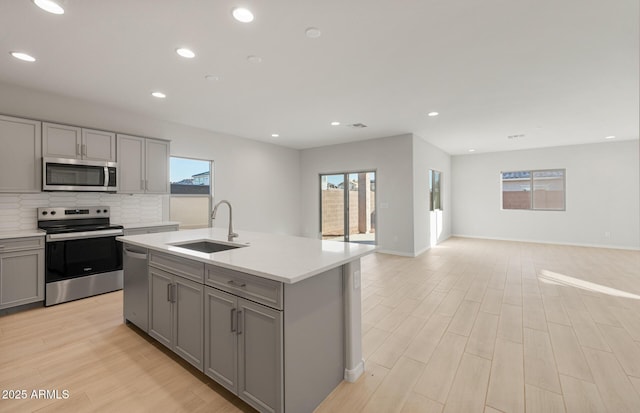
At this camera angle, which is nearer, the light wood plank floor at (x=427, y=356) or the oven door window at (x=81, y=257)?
the light wood plank floor at (x=427, y=356)

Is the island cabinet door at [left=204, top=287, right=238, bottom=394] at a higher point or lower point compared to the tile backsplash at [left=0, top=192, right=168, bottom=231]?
lower

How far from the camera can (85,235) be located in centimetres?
353

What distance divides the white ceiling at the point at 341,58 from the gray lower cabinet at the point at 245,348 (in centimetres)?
207

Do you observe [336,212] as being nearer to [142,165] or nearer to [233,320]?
[142,165]

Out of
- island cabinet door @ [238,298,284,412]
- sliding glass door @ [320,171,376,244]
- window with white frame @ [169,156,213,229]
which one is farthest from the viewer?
sliding glass door @ [320,171,376,244]

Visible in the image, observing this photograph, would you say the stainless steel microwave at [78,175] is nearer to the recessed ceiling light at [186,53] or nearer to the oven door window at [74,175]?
the oven door window at [74,175]

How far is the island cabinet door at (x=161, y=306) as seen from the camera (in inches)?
87.7

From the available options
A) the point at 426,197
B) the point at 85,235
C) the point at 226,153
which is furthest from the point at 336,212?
the point at 85,235

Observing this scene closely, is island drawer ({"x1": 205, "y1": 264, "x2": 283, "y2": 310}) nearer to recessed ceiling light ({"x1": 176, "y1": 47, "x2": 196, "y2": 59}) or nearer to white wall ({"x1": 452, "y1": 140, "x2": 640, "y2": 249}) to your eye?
recessed ceiling light ({"x1": 176, "y1": 47, "x2": 196, "y2": 59})

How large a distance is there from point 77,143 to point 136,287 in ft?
7.80

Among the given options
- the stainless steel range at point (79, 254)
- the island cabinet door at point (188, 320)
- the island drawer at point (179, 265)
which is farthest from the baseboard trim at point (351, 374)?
the stainless steel range at point (79, 254)

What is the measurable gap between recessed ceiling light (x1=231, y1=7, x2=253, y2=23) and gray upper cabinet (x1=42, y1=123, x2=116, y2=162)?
2995 millimetres

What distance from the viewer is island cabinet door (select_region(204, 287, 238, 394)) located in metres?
1.72

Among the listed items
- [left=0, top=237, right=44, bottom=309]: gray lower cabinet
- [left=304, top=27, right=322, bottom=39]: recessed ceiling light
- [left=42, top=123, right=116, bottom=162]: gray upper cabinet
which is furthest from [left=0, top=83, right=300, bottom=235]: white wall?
[left=304, top=27, right=322, bottom=39]: recessed ceiling light
